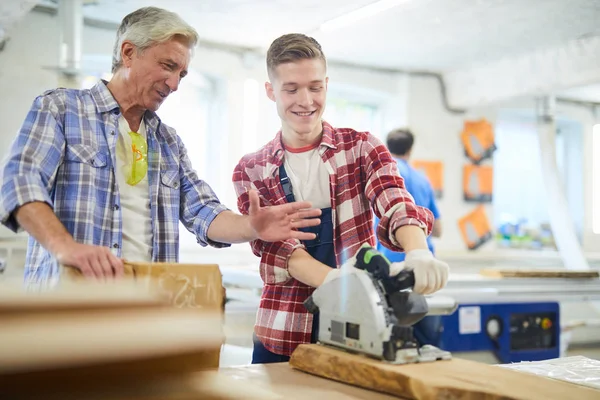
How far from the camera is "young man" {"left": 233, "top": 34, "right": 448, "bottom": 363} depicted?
154 cm

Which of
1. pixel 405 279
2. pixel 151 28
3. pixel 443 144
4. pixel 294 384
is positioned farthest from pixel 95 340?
pixel 443 144

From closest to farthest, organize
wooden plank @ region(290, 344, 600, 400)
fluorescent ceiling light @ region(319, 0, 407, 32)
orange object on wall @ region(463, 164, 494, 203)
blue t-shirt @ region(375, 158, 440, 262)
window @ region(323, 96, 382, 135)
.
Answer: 1. wooden plank @ region(290, 344, 600, 400)
2. blue t-shirt @ region(375, 158, 440, 262)
3. fluorescent ceiling light @ region(319, 0, 407, 32)
4. window @ region(323, 96, 382, 135)
5. orange object on wall @ region(463, 164, 494, 203)

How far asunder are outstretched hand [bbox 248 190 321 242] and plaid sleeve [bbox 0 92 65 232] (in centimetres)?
47

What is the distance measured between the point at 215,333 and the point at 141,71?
84 centimetres

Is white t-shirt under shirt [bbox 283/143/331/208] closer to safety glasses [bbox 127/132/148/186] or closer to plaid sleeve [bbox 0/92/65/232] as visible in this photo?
safety glasses [bbox 127/132/148/186]

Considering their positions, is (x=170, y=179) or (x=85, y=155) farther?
(x=170, y=179)

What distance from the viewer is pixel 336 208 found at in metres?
1.60

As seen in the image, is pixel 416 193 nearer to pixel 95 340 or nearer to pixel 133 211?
pixel 133 211

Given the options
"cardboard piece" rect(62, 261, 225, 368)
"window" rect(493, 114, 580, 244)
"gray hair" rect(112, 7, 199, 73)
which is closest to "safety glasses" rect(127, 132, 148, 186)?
"gray hair" rect(112, 7, 199, 73)

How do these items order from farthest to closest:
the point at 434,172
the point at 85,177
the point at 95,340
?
the point at 434,172
the point at 85,177
the point at 95,340

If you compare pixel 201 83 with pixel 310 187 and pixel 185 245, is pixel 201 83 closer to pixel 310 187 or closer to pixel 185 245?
pixel 185 245

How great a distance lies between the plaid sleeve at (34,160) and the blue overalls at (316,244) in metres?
0.57

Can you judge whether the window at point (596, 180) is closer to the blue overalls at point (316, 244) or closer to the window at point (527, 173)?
the window at point (527, 173)

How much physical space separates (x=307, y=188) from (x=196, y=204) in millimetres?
320
